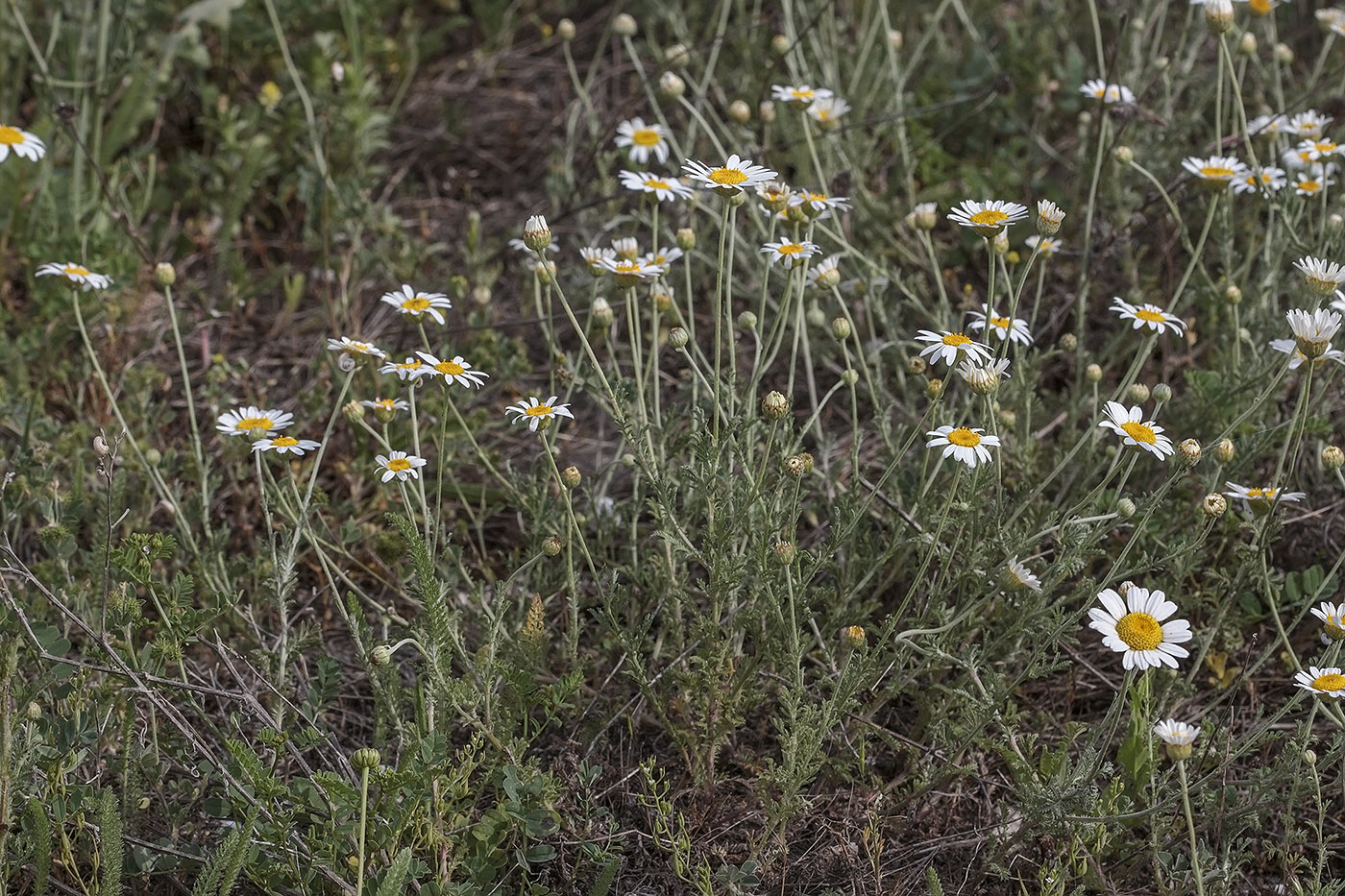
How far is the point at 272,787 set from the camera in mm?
1789

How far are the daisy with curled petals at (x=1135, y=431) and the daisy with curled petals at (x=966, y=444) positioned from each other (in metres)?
0.20

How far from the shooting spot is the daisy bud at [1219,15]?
2.68 metres

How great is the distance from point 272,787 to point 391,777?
0.57 feet

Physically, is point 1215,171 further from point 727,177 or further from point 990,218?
point 727,177

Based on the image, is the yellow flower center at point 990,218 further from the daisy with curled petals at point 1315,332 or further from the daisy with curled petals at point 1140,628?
the daisy with curled petals at point 1140,628

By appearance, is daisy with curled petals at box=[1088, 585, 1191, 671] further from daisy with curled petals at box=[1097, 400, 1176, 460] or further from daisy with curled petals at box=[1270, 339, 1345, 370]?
daisy with curled petals at box=[1270, 339, 1345, 370]

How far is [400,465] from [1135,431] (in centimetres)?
126

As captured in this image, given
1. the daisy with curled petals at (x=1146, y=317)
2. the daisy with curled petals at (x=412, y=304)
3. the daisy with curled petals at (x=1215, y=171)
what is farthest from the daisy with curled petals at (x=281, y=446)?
the daisy with curled petals at (x=1215, y=171)

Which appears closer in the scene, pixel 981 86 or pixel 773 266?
pixel 773 266

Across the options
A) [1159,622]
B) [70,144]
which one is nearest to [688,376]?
[1159,622]

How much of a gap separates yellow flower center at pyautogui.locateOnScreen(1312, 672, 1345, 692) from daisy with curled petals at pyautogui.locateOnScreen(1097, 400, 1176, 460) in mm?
417

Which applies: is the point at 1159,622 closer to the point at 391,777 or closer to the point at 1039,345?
the point at 391,777

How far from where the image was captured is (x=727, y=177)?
221 cm

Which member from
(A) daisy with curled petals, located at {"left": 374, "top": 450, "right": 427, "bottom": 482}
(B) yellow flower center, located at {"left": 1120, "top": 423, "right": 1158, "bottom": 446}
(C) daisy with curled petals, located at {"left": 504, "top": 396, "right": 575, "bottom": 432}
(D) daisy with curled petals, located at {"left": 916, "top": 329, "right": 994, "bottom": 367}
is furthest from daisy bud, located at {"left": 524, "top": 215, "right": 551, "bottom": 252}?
(B) yellow flower center, located at {"left": 1120, "top": 423, "right": 1158, "bottom": 446}
